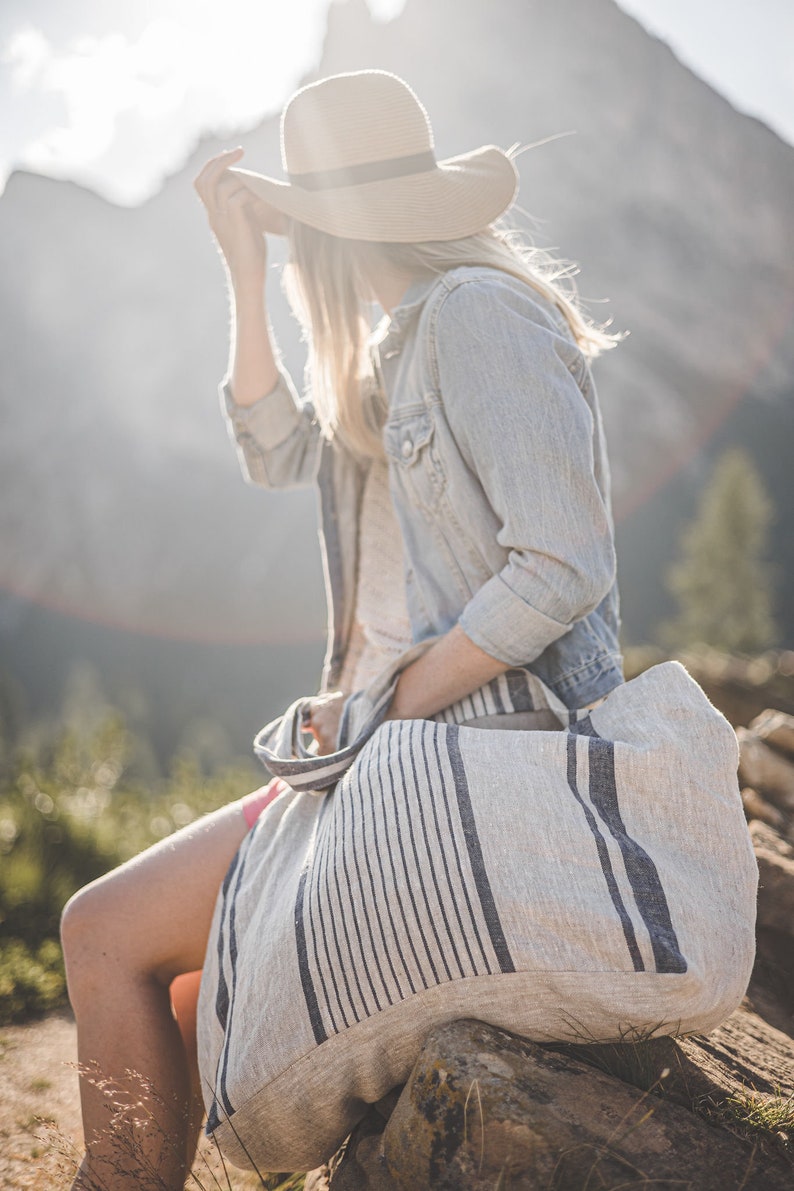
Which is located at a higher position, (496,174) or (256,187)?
(496,174)

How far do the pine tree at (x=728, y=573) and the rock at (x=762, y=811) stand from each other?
1456 inches

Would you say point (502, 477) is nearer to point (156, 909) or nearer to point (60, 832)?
point (156, 909)

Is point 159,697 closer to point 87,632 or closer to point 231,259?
point 87,632

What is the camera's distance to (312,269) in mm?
1959

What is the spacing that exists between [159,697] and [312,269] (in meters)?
71.5

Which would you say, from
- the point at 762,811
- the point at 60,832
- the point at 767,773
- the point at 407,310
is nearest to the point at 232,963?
the point at 407,310

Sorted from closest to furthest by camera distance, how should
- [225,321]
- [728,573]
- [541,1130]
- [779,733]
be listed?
[541,1130]
[779,733]
[728,573]
[225,321]

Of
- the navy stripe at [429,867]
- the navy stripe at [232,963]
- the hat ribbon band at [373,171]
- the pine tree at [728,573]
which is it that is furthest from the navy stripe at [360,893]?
the pine tree at [728,573]

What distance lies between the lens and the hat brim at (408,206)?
70.8 inches

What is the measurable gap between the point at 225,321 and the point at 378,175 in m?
87.4

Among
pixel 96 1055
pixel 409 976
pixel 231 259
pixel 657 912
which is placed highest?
pixel 231 259

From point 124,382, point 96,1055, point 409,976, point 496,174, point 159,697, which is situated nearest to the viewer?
point 409,976

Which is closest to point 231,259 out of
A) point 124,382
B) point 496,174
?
point 496,174

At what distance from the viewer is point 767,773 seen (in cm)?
323
